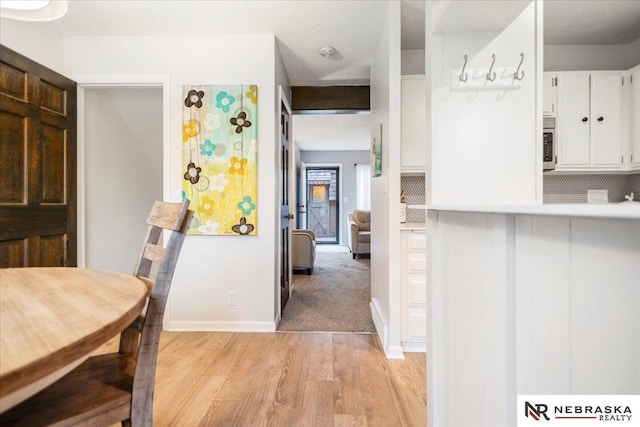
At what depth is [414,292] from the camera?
221 centimetres

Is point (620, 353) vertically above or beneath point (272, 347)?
above

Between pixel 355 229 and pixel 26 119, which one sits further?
pixel 355 229

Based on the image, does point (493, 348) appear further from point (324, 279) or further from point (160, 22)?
point (324, 279)

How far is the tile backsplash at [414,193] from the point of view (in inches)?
112

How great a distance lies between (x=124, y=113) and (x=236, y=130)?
1.70 metres

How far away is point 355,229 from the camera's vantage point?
20.3 feet

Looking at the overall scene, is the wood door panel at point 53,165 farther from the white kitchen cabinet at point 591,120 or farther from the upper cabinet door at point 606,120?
the upper cabinet door at point 606,120

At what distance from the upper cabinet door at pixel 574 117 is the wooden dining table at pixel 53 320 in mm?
3231

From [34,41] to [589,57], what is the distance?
4.68 metres

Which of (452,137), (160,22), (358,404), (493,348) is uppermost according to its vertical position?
(160,22)

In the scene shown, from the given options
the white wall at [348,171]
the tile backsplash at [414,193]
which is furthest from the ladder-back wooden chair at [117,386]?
the white wall at [348,171]

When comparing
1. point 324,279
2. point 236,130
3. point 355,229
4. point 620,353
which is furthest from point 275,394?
point 355,229

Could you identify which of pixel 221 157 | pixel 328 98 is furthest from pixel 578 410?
pixel 328 98

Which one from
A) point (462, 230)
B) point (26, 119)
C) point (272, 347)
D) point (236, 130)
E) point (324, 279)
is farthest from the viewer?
point (324, 279)
